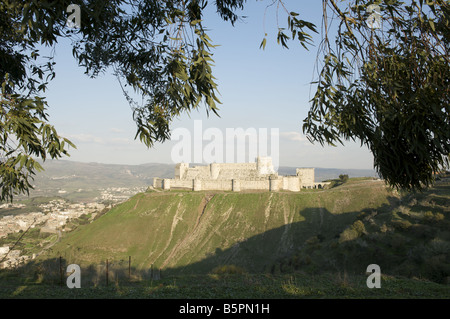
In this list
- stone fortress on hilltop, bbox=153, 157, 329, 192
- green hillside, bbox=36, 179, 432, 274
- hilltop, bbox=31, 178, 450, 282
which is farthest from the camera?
stone fortress on hilltop, bbox=153, 157, 329, 192

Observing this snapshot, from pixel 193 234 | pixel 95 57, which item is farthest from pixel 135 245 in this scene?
pixel 95 57

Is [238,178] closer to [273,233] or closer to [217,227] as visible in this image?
[217,227]

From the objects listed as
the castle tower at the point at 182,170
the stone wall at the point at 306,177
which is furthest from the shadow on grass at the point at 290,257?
the castle tower at the point at 182,170

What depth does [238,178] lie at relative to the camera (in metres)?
65.5

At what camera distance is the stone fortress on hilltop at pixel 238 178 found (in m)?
59.3

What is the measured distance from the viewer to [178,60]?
19.5 ft

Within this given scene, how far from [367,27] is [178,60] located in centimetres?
313

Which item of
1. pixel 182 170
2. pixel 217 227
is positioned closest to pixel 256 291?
pixel 217 227

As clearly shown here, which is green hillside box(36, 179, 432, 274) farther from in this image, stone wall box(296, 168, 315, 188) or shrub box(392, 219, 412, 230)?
stone wall box(296, 168, 315, 188)

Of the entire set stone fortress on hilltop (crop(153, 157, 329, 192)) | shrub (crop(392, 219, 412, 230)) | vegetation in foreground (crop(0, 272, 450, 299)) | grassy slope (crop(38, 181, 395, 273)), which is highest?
stone fortress on hilltop (crop(153, 157, 329, 192))

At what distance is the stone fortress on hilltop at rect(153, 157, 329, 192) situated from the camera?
59312mm

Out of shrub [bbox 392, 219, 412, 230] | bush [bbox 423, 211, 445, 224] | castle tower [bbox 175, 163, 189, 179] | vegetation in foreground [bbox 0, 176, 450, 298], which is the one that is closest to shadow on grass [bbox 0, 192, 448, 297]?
vegetation in foreground [bbox 0, 176, 450, 298]

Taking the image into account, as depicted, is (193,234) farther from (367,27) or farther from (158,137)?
(367,27)

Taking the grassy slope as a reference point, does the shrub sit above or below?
above
